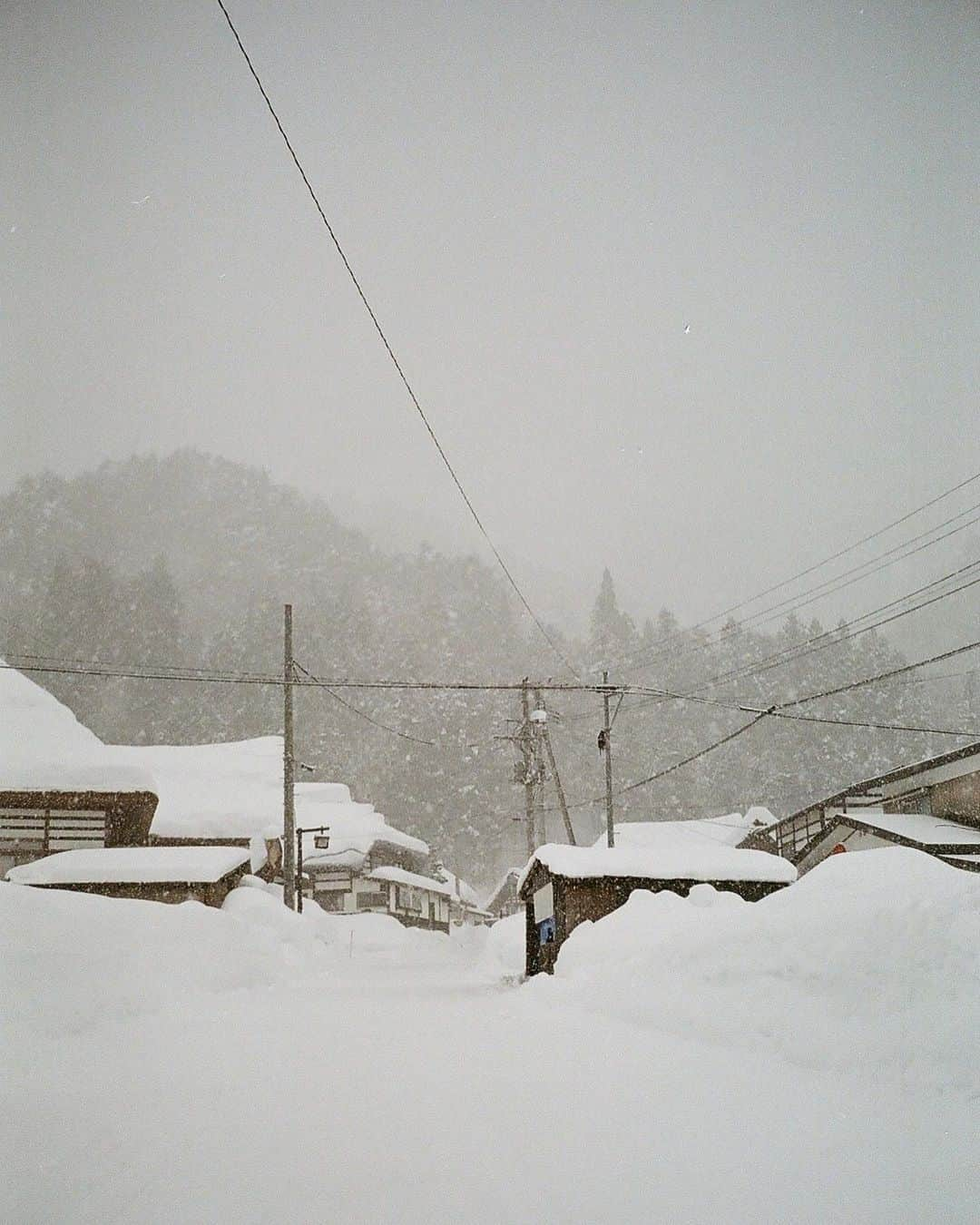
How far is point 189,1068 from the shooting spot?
6.28 metres

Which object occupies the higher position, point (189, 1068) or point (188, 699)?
point (188, 699)

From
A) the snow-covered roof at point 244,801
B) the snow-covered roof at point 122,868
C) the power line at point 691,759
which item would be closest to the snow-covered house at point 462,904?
the snow-covered roof at point 244,801

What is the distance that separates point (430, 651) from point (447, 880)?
22221 millimetres

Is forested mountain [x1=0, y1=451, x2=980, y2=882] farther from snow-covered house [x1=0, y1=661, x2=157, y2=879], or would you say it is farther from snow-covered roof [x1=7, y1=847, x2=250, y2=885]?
snow-covered roof [x1=7, y1=847, x2=250, y2=885]

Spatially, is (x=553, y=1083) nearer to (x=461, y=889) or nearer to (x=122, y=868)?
(x=122, y=868)

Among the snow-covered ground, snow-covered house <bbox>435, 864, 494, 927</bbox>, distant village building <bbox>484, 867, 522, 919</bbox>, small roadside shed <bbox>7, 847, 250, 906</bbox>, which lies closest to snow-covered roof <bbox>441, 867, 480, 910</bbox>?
snow-covered house <bbox>435, 864, 494, 927</bbox>

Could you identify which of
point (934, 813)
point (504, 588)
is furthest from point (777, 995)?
point (504, 588)

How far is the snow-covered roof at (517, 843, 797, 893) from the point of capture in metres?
16.2

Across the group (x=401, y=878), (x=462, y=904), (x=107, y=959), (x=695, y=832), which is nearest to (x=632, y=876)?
(x=107, y=959)

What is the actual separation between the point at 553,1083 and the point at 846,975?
7.85 feet

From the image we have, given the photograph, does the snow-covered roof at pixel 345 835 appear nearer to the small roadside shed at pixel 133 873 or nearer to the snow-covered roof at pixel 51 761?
the snow-covered roof at pixel 51 761

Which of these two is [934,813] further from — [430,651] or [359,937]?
[430,651]

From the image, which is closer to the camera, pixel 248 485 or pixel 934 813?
pixel 934 813

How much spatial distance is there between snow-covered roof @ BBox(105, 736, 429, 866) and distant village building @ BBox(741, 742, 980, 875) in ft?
69.9
